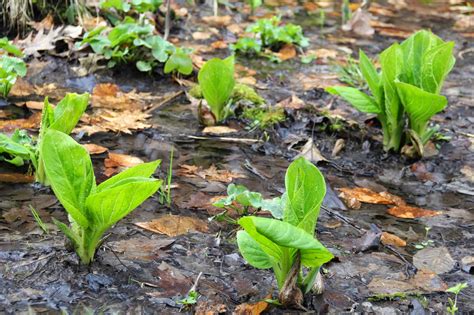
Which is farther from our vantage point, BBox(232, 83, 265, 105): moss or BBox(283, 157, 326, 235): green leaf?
BBox(232, 83, 265, 105): moss

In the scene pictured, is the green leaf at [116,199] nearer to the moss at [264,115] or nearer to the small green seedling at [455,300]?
the small green seedling at [455,300]

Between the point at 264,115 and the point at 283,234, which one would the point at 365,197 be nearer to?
the point at 264,115

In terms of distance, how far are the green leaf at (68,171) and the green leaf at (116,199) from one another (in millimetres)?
39

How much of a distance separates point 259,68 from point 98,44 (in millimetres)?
1161

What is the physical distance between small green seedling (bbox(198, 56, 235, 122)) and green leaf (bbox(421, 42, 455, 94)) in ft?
3.16

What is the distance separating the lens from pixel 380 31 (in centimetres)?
547

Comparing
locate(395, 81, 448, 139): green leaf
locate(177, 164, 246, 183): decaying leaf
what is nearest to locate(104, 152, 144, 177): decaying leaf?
locate(177, 164, 246, 183): decaying leaf

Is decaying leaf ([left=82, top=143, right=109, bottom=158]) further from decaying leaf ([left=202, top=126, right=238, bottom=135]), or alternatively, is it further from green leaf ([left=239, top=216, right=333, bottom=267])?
green leaf ([left=239, top=216, right=333, bottom=267])

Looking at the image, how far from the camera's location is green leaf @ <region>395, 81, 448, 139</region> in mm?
2684

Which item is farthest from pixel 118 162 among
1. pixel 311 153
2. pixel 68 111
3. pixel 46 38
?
pixel 46 38

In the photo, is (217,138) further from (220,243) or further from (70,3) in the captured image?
(70,3)

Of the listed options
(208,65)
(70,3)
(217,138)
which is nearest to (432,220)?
(217,138)

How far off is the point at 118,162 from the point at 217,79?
76 cm

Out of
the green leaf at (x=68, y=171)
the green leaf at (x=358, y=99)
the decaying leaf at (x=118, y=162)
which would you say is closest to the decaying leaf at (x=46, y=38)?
the decaying leaf at (x=118, y=162)
